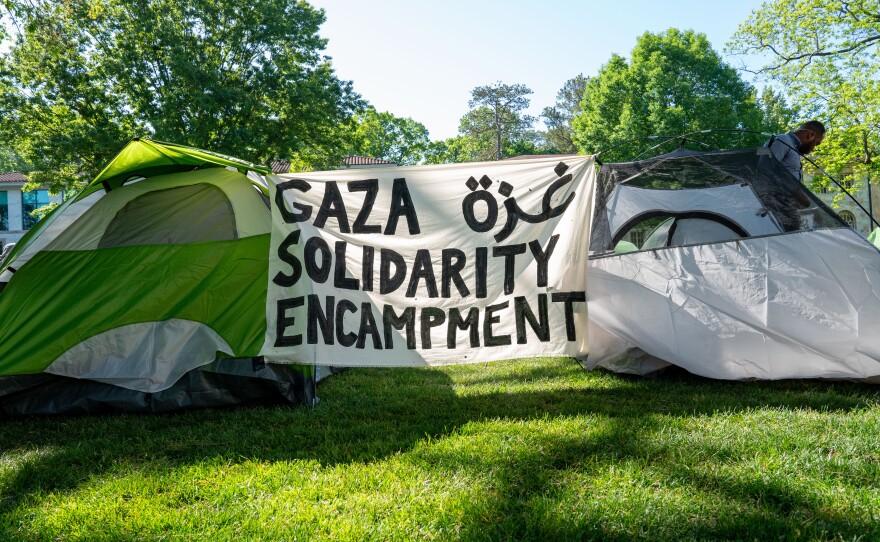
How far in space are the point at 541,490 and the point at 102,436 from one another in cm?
256

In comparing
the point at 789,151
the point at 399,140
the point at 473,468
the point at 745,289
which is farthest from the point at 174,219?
the point at 399,140

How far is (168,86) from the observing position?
16.0 m

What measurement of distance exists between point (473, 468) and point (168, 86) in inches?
654

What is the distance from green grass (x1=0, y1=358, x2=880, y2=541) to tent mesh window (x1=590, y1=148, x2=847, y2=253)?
46.1 inches

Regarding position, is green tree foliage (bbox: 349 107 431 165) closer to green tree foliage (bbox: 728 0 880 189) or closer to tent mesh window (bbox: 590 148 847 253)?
green tree foliage (bbox: 728 0 880 189)

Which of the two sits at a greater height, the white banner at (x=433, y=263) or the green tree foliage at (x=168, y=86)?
the green tree foliage at (x=168, y=86)

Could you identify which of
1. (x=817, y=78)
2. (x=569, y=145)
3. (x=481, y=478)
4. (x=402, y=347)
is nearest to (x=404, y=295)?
(x=402, y=347)

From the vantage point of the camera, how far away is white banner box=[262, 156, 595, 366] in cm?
377

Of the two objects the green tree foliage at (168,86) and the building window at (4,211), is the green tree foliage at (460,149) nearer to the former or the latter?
the green tree foliage at (168,86)

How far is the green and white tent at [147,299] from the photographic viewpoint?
377 cm

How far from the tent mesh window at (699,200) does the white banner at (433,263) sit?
23.4 inches

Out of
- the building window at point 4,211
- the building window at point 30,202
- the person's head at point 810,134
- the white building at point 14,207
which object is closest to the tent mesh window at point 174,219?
the person's head at point 810,134

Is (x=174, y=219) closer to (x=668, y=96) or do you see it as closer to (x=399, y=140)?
(x=668, y=96)

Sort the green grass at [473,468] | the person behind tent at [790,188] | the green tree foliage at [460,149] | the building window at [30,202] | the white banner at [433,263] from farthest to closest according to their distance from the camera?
the green tree foliage at [460,149], the building window at [30,202], the person behind tent at [790,188], the white banner at [433,263], the green grass at [473,468]
